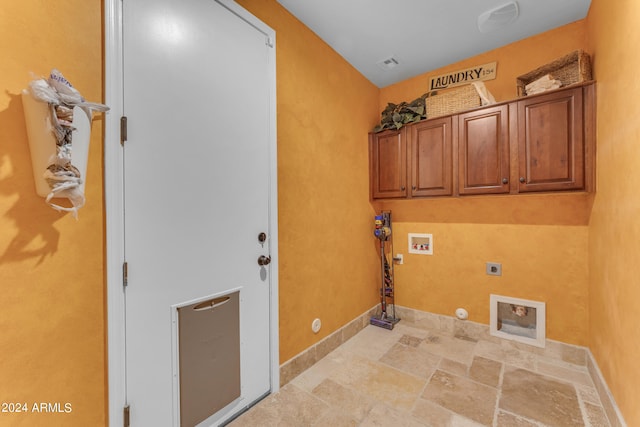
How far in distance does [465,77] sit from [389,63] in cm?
77

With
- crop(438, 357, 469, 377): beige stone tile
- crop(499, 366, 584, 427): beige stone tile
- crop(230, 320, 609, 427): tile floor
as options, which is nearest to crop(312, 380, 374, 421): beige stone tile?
crop(230, 320, 609, 427): tile floor

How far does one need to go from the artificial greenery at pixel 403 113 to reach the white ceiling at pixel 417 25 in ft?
1.28

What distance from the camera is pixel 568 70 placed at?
1987mm

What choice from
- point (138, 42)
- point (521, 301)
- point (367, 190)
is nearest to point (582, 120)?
point (521, 301)

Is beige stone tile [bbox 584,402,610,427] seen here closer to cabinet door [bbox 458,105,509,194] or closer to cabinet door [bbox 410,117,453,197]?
cabinet door [bbox 458,105,509,194]

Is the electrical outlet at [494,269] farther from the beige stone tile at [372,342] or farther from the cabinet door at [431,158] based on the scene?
the beige stone tile at [372,342]

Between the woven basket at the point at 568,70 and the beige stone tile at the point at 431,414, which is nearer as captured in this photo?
the beige stone tile at the point at 431,414

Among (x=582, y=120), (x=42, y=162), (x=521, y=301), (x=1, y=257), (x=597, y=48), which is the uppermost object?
(x=597, y=48)

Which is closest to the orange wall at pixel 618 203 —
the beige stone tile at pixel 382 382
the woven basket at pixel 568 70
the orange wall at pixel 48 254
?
the woven basket at pixel 568 70

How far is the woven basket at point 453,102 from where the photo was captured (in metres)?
2.36

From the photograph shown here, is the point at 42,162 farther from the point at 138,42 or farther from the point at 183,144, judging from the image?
the point at 138,42

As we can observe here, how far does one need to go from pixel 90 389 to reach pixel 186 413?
19.7 inches

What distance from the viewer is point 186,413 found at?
141cm

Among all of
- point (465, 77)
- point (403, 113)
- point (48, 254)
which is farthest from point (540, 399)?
point (48, 254)
